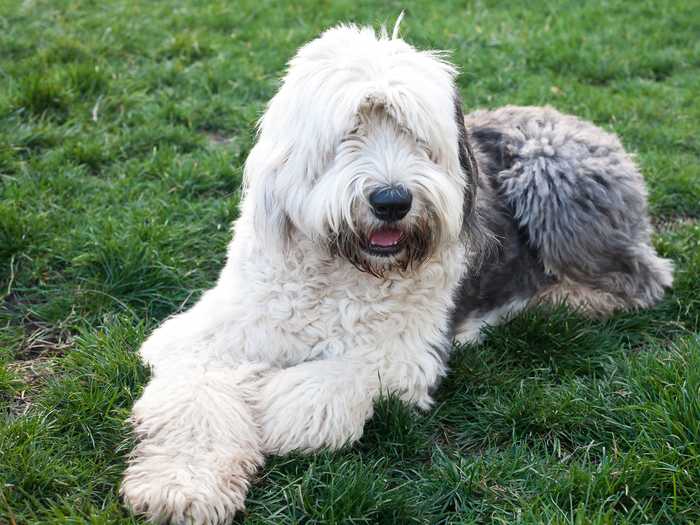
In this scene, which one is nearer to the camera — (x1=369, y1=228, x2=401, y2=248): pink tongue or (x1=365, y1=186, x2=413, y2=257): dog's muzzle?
(x1=365, y1=186, x2=413, y2=257): dog's muzzle

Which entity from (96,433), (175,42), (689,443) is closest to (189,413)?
(96,433)

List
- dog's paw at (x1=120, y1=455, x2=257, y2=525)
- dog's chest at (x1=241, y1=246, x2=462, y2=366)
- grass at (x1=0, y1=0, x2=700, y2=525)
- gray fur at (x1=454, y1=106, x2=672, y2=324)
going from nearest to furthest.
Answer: dog's paw at (x1=120, y1=455, x2=257, y2=525)
grass at (x1=0, y1=0, x2=700, y2=525)
dog's chest at (x1=241, y1=246, x2=462, y2=366)
gray fur at (x1=454, y1=106, x2=672, y2=324)

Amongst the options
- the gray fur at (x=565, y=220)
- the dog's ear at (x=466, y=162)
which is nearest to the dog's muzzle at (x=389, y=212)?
the dog's ear at (x=466, y=162)

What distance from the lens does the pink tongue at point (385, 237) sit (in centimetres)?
309

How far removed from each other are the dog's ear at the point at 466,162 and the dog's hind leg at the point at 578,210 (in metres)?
0.88

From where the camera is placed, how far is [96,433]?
319 centimetres

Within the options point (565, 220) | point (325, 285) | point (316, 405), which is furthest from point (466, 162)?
point (316, 405)

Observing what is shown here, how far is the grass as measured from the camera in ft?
9.59

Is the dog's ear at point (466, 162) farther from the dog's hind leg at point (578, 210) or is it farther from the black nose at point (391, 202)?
the dog's hind leg at point (578, 210)

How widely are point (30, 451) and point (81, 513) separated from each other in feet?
1.25

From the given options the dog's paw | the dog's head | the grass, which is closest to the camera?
the dog's paw

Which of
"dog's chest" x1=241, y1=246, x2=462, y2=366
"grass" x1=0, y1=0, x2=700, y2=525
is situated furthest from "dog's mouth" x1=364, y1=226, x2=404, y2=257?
"grass" x1=0, y1=0, x2=700, y2=525

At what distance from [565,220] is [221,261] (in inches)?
72.0

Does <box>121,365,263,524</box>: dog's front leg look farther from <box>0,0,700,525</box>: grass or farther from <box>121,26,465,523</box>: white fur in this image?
<box>0,0,700,525</box>: grass
